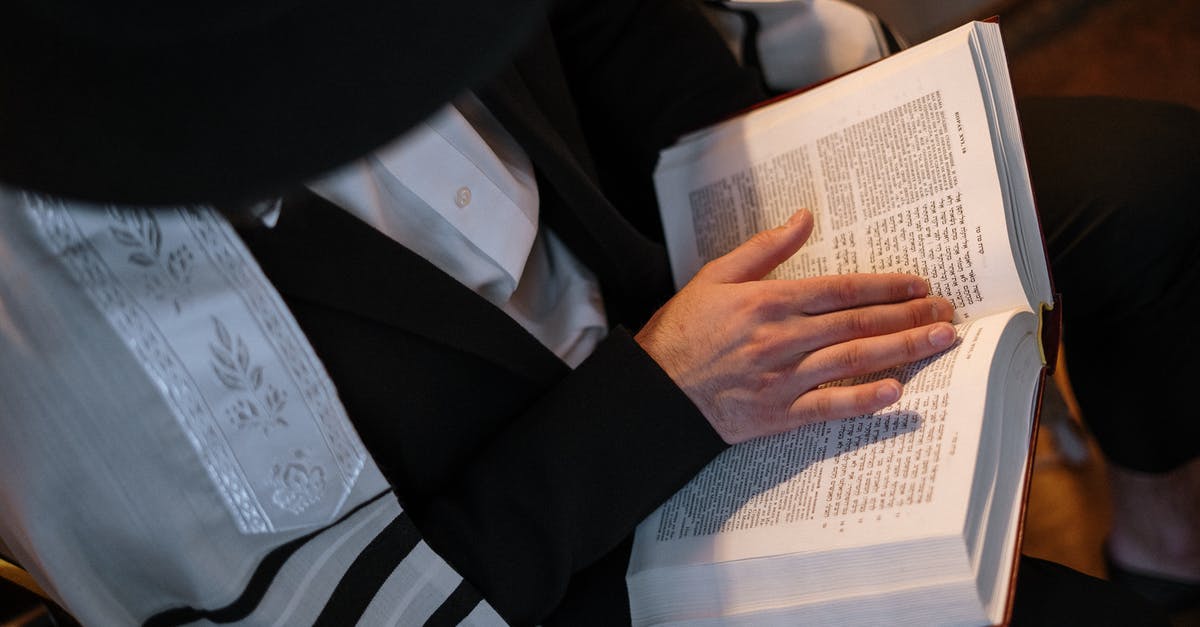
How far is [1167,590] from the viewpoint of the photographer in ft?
3.59

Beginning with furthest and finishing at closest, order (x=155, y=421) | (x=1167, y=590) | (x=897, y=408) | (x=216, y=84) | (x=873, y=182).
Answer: (x=1167, y=590), (x=873, y=182), (x=897, y=408), (x=155, y=421), (x=216, y=84)

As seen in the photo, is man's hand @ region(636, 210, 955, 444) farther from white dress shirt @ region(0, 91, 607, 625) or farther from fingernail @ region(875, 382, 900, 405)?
white dress shirt @ region(0, 91, 607, 625)

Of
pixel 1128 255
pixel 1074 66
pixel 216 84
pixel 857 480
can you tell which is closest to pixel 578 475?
pixel 857 480

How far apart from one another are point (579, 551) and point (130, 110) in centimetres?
47

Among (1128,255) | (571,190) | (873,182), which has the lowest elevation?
(1128,255)

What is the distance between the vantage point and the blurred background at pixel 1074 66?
1215 mm

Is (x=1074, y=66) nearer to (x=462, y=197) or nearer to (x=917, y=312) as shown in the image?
(x=917, y=312)

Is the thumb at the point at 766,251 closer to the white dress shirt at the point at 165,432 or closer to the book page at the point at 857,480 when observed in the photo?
the book page at the point at 857,480

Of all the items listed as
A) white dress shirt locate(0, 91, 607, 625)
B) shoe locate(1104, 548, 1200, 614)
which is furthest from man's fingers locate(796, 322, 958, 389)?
shoe locate(1104, 548, 1200, 614)

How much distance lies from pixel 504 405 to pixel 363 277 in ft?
0.59

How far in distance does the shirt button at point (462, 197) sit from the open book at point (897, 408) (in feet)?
0.83

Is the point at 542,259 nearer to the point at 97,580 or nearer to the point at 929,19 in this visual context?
the point at 97,580

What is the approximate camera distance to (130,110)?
0.37 m

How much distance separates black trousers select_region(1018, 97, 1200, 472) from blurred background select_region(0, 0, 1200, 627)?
0.23 m
